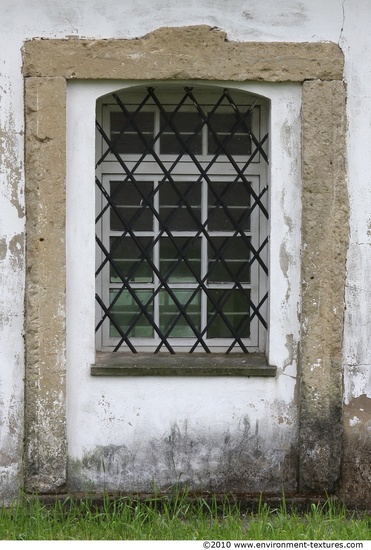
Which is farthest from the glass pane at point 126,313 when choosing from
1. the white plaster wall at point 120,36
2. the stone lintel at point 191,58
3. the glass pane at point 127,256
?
the stone lintel at point 191,58

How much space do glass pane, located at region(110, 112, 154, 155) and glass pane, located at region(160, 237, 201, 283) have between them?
23.7 inches

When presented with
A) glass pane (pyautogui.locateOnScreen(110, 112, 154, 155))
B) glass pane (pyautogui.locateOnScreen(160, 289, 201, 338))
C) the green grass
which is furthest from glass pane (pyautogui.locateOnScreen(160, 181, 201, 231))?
the green grass

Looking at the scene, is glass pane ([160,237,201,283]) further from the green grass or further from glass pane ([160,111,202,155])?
the green grass

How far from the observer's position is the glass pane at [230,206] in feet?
17.7

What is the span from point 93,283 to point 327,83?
179 cm

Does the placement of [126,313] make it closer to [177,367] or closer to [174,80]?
[177,367]

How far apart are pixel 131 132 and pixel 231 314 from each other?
51.1 inches

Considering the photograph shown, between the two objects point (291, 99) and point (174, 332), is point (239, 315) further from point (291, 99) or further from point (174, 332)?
point (291, 99)

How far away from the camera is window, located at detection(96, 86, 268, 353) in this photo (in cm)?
527

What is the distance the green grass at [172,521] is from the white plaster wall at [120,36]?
1.23 feet

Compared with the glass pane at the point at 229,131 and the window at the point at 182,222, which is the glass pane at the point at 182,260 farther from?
the glass pane at the point at 229,131

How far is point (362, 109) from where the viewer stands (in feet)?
16.6

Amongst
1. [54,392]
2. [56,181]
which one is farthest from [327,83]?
[54,392]

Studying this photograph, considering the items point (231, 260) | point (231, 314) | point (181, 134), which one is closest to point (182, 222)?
point (231, 260)
